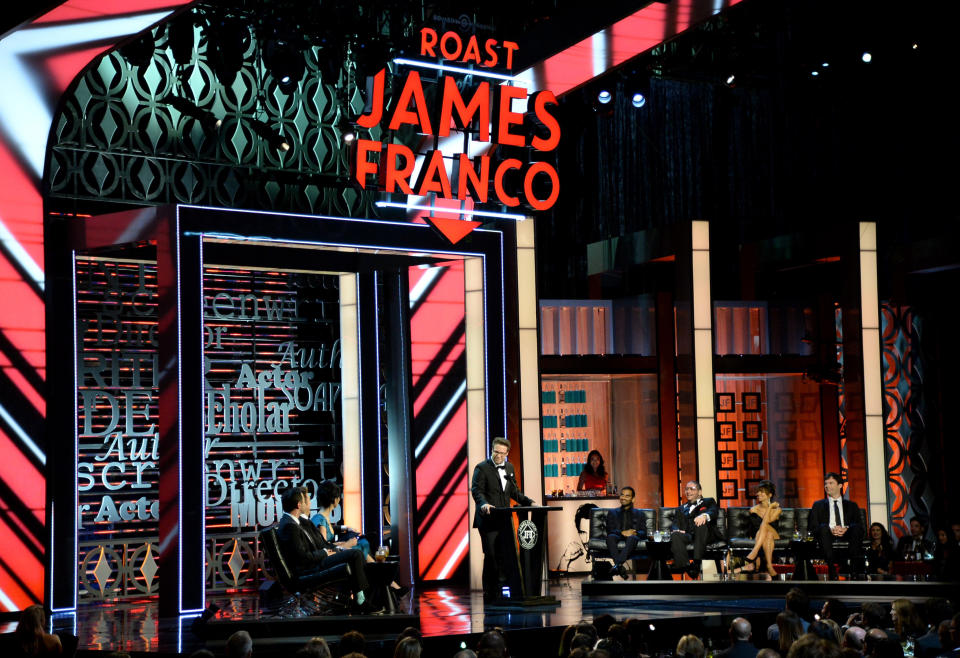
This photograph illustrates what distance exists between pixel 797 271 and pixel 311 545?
34.2 feet

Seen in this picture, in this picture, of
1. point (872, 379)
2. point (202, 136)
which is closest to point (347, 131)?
point (202, 136)

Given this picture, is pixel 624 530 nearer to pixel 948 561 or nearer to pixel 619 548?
pixel 619 548

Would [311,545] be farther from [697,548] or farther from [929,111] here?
[929,111]

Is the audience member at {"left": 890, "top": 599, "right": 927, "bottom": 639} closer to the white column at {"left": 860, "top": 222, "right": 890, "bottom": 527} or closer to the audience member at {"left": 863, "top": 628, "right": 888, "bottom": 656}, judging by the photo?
the audience member at {"left": 863, "top": 628, "right": 888, "bottom": 656}

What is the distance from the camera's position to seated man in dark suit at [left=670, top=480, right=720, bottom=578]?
12.0 m

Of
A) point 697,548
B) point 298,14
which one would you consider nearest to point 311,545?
point 697,548

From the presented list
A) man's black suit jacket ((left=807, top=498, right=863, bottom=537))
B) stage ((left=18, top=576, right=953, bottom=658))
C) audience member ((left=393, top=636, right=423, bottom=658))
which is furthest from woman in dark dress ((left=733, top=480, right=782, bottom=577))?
audience member ((left=393, top=636, right=423, bottom=658))

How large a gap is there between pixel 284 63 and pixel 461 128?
6.12 feet

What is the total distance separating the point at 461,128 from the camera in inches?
493

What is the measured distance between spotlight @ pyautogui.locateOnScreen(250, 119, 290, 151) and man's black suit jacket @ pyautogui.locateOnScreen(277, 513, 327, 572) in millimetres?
4778

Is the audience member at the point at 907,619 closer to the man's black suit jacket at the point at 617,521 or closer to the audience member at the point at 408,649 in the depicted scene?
the audience member at the point at 408,649

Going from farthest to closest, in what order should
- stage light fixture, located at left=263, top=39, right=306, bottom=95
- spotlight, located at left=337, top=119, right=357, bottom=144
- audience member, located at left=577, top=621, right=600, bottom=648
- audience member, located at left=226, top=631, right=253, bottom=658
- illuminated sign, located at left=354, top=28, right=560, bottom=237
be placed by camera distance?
spotlight, located at left=337, top=119, right=357, bottom=144
stage light fixture, located at left=263, top=39, right=306, bottom=95
illuminated sign, located at left=354, top=28, right=560, bottom=237
audience member, located at left=577, top=621, right=600, bottom=648
audience member, located at left=226, top=631, right=253, bottom=658

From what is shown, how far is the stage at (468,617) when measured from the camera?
328 inches

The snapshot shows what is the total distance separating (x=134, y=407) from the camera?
1196cm
